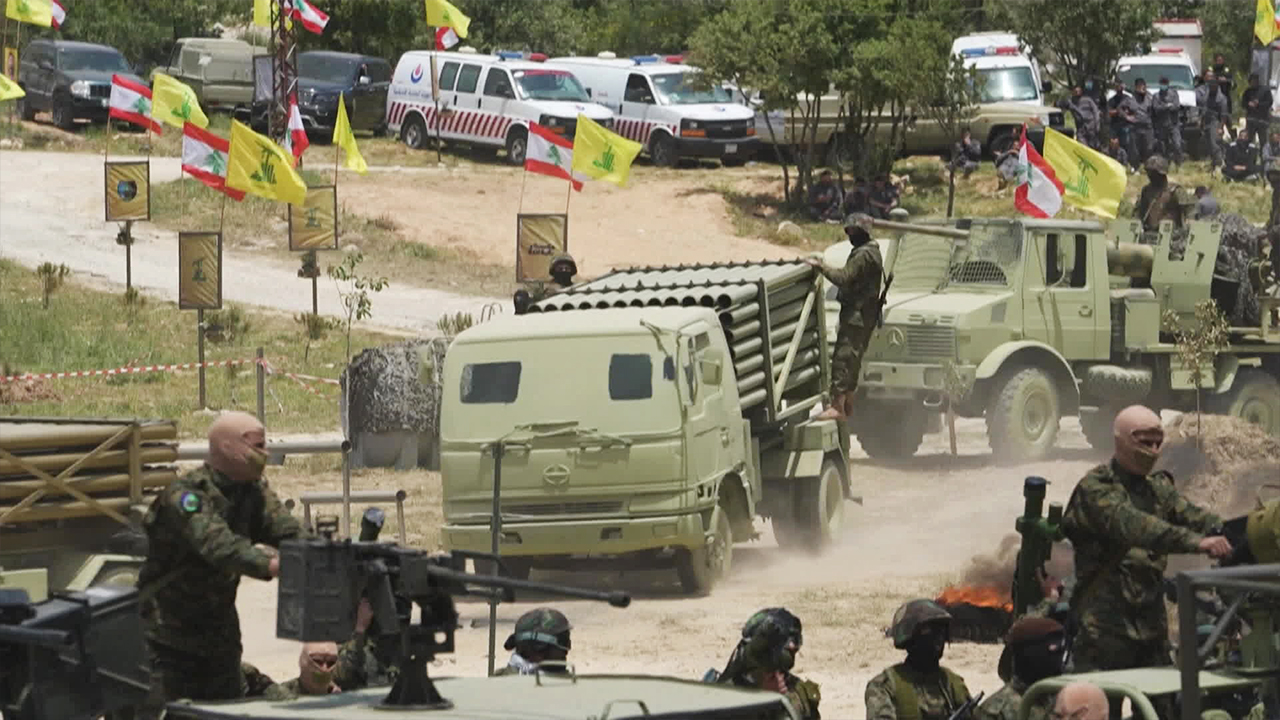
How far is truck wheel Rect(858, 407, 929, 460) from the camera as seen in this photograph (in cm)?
2392

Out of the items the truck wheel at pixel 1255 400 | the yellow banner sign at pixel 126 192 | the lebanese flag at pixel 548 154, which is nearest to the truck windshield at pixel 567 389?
the truck wheel at pixel 1255 400

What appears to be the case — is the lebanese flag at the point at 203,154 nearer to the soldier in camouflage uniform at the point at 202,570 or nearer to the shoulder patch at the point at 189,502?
the soldier in camouflage uniform at the point at 202,570

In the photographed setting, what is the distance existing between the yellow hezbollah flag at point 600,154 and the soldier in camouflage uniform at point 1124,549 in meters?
19.9

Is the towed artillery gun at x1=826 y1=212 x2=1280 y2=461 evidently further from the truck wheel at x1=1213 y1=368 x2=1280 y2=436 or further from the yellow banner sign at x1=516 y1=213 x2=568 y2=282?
the yellow banner sign at x1=516 y1=213 x2=568 y2=282

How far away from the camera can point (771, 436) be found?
1941cm

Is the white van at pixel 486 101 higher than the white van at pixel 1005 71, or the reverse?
the white van at pixel 1005 71

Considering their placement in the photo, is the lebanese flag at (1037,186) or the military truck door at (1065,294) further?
the lebanese flag at (1037,186)

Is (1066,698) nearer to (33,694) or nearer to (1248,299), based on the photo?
(33,694)

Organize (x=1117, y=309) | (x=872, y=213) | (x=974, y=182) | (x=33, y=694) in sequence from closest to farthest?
(x=33, y=694)
(x=1117, y=309)
(x=872, y=213)
(x=974, y=182)

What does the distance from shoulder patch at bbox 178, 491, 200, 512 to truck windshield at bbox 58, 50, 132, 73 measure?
3490 cm

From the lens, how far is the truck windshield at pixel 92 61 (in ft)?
139

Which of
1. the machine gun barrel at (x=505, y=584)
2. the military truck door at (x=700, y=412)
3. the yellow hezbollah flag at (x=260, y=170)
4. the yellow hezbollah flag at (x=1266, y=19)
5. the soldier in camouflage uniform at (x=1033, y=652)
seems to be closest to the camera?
the machine gun barrel at (x=505, y=584)

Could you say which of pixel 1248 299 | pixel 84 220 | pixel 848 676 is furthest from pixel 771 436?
pixel 84 220

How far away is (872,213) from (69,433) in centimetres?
2188
